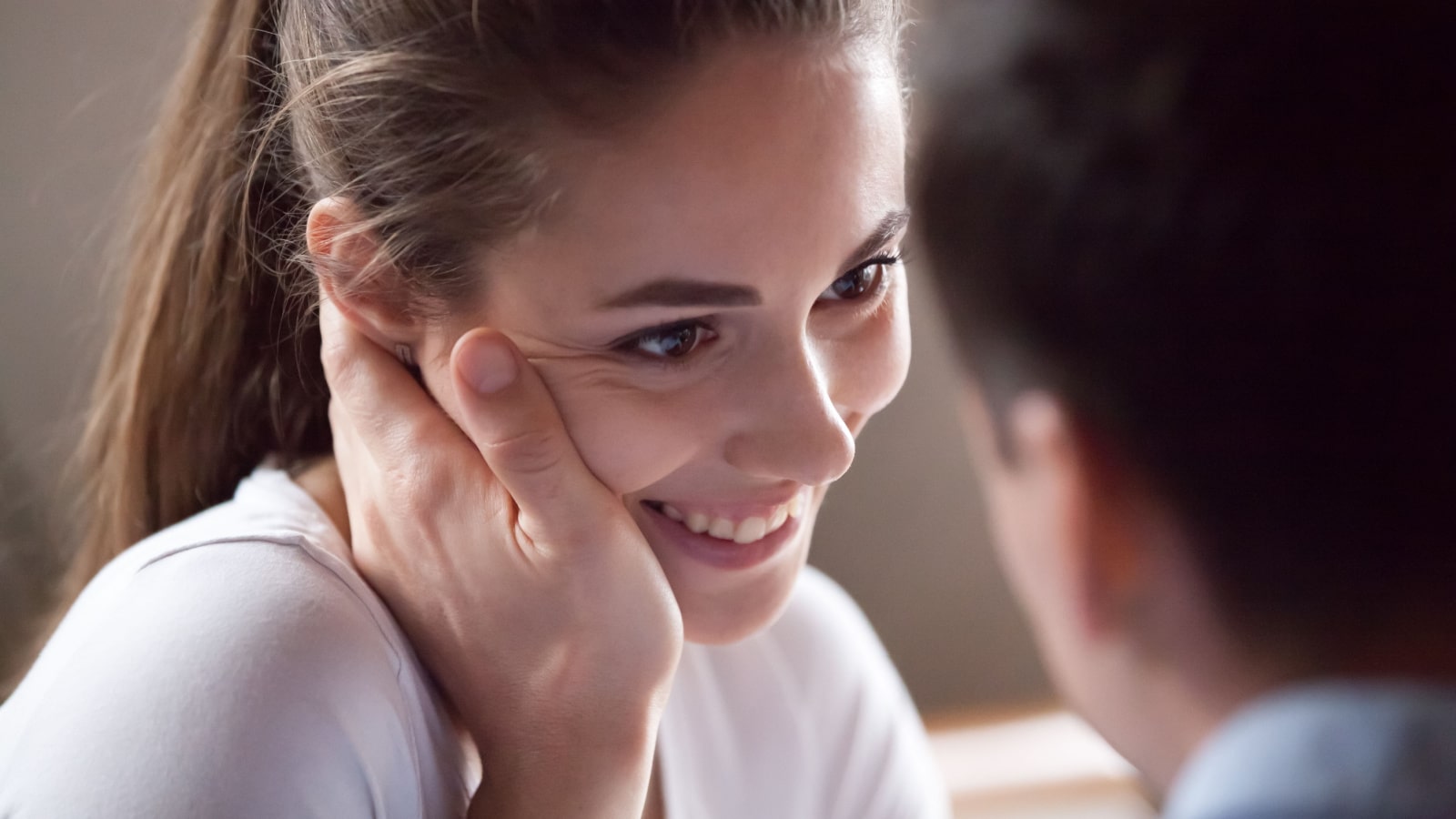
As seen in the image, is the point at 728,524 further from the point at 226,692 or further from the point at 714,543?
the point at 226,692

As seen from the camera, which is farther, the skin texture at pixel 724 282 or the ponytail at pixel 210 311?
the ponytail at pixel 210 311

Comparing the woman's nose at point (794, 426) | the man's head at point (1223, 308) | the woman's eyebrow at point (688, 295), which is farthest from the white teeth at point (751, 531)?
the man's head at point (1223, 308)

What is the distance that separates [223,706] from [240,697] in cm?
1

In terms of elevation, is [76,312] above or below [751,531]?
below

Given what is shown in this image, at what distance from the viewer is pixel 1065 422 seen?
0.49 meters

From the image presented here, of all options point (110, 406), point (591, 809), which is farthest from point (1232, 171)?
point (110, 406)

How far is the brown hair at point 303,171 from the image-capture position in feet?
2.58

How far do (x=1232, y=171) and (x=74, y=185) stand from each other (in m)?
1.36

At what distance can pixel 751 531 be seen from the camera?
38.2 inches

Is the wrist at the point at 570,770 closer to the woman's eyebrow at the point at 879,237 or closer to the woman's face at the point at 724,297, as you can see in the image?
the woman's face at the point at 724,297

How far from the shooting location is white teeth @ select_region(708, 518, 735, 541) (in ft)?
3.17

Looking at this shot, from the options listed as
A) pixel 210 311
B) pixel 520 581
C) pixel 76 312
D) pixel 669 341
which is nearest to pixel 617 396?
pixel 669 341

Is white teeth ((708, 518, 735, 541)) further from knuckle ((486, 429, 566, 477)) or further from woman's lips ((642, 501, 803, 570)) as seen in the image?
knuckle ((486, 429, 566, 477))

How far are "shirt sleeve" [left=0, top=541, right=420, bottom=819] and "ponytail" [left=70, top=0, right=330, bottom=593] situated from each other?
24 cm
